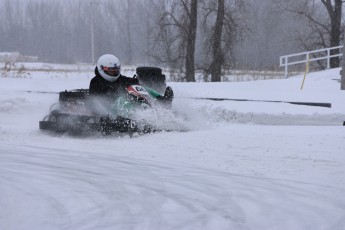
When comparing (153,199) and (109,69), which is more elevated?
(109,69)

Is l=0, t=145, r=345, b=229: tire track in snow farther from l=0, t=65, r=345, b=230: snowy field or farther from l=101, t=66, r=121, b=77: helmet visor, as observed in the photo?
l=101, t=66, r=121, b=77: helmet visor

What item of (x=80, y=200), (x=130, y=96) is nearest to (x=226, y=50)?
(x=130, y=96)

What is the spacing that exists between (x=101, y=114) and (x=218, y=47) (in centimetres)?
2098

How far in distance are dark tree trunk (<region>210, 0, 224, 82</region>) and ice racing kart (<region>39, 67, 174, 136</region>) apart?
63.6 ft

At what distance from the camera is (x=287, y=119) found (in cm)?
1416

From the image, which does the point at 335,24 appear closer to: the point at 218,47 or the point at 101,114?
the point at 218,47

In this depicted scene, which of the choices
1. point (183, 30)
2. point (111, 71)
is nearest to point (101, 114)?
point (111, 71)

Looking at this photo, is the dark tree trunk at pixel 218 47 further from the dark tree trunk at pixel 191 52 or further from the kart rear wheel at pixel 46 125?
the kart rear wheel at pixel 46 125

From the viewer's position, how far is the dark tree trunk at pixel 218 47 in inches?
1180

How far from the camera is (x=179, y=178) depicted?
6316mm

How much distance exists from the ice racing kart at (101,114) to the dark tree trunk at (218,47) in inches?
764

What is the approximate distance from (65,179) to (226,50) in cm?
2605

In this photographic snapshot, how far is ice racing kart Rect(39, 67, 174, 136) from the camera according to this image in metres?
9.91

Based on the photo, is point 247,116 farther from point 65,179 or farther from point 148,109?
point 65,179
